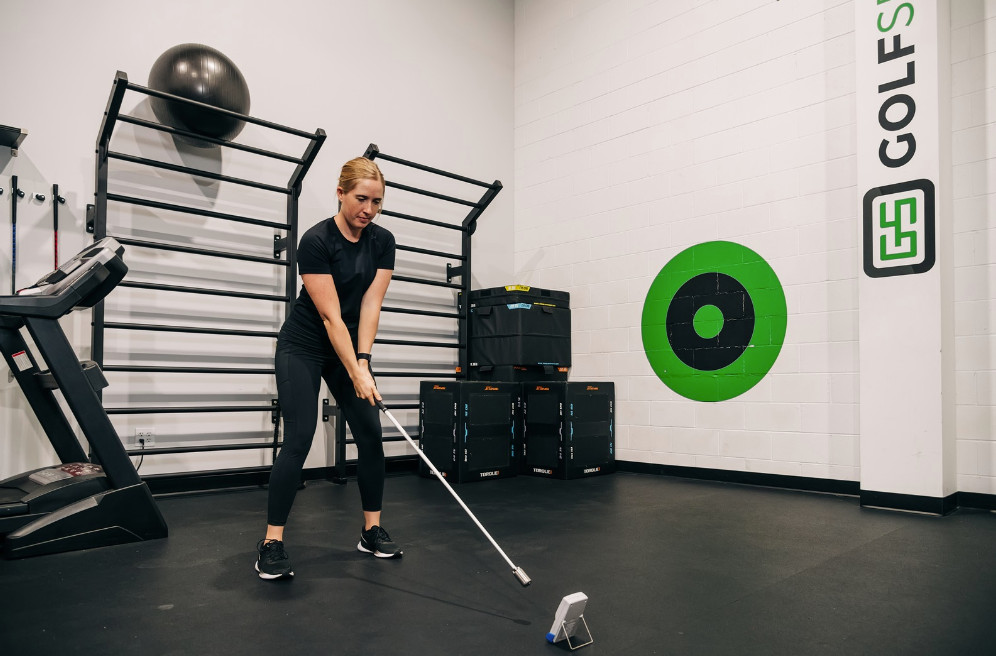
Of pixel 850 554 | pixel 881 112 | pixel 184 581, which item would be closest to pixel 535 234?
pixel 881 112

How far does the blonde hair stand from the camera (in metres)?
2.07

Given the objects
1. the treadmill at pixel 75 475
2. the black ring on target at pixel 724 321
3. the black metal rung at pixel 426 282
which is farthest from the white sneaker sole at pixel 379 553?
the black ring on target at pixel 724 321

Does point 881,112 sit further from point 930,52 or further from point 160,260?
point 160,260

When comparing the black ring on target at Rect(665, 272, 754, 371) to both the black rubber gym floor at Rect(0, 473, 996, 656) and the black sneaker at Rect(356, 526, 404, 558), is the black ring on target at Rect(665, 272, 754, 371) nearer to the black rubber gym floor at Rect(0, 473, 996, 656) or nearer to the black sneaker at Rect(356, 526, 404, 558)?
the black rubber gym floor at Rect(0, 473, 996, 656)

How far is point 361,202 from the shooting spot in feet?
6.86

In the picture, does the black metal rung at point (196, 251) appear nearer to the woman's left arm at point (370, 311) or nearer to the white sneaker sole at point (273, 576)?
the woman's left arm at point (370, 311)

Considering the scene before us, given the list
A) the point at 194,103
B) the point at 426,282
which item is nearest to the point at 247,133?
the point at 194,103

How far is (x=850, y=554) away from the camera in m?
2.33

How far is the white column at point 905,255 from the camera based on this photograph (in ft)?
→ 9.82

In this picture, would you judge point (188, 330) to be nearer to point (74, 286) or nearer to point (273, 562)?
point (74, 286)

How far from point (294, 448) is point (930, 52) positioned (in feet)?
10.8

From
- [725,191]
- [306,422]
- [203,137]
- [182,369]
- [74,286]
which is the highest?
[203,137]

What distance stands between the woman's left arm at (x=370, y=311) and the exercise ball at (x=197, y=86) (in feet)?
5.99

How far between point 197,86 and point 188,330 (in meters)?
1.27
